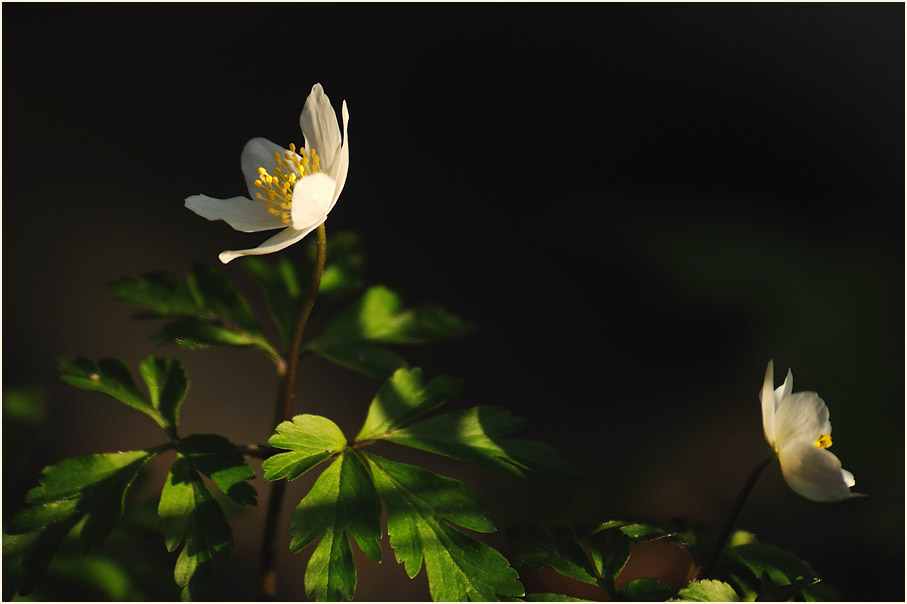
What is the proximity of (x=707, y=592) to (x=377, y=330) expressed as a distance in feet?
2.74

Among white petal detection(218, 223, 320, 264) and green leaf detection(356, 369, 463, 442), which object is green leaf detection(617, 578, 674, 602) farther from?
white petal detection(218, 223, 320, 264)

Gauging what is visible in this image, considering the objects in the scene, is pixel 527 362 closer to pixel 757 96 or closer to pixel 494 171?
pixel 494 171

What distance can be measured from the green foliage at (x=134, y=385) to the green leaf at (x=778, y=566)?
0.97 m

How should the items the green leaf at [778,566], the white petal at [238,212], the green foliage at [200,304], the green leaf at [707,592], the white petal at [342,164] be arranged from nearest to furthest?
the green leaf at [707,592] → the green leaf at [778,566] → the white petal at [342,164] → the white petal at [238,212] → the green foliage at [200,304]

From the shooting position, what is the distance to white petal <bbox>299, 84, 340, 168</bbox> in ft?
4.44

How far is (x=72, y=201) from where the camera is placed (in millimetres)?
3377

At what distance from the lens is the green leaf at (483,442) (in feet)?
4.06

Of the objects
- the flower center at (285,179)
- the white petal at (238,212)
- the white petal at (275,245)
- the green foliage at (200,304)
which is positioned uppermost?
the flower center at (285,179)

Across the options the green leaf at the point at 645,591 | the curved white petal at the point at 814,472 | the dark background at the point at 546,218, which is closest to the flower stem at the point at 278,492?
the green leaf at the point at 645,591

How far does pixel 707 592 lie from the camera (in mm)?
1062

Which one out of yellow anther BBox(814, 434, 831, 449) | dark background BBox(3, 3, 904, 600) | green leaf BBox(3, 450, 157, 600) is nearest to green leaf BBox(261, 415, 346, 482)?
green leaf BBox(3, 450, 157, 600)

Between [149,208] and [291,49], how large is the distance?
1145 millimetres

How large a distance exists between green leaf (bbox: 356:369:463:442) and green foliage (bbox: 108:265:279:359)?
12.8 inches

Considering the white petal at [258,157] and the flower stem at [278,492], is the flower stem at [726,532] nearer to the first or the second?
the flower stem at [278,492]
